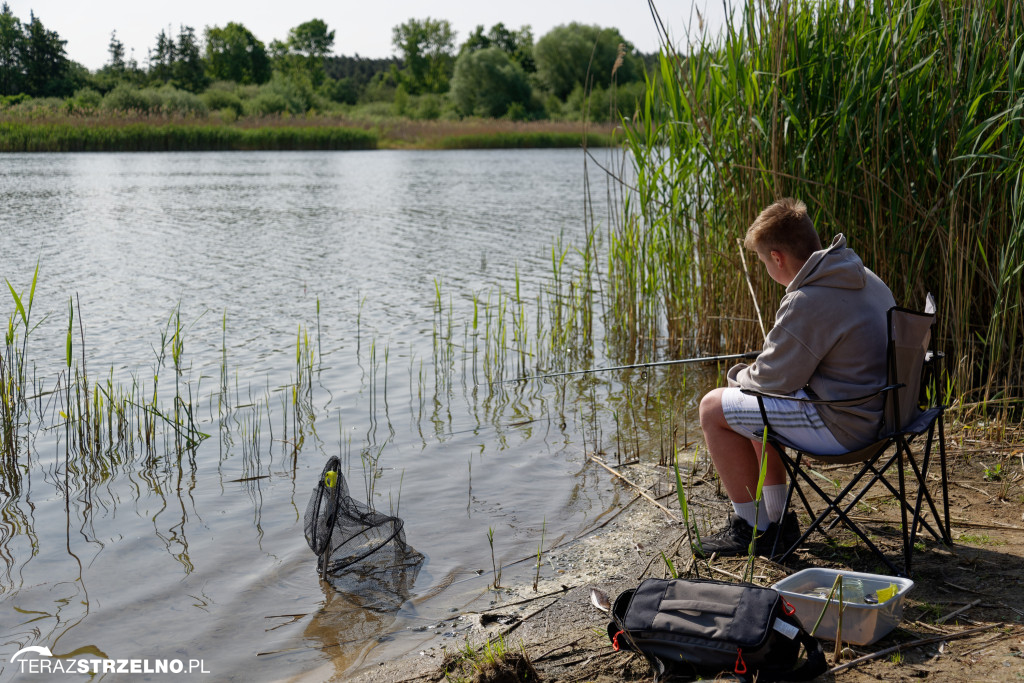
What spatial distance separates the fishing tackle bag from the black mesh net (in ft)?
4.09

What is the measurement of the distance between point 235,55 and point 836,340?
7049cm

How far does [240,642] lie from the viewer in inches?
118

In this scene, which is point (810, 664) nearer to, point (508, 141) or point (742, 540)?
point (742, 540)

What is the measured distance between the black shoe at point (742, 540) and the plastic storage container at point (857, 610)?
45cm

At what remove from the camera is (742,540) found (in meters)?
3.10

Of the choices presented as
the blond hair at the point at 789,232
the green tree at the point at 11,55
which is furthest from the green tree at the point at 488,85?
the blond hair at the point at 789,232

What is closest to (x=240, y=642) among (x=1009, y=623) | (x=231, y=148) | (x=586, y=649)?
(x=586, y=649)

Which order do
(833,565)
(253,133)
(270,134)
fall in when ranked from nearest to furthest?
1. (833,565)
2. (253,133)
3. (270,134)

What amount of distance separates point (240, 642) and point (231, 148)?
32412 millimetres

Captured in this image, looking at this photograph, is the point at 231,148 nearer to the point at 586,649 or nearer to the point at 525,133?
the point at 525,133

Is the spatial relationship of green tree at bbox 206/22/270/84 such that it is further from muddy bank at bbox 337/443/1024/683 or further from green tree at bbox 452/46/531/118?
muddy bank at bbox 337/443/1024/683

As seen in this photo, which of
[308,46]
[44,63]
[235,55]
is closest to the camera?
[44,63]

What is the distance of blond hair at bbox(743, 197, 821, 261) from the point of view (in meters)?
2.88

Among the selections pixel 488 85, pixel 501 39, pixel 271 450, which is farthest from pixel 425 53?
pixel 271 450
